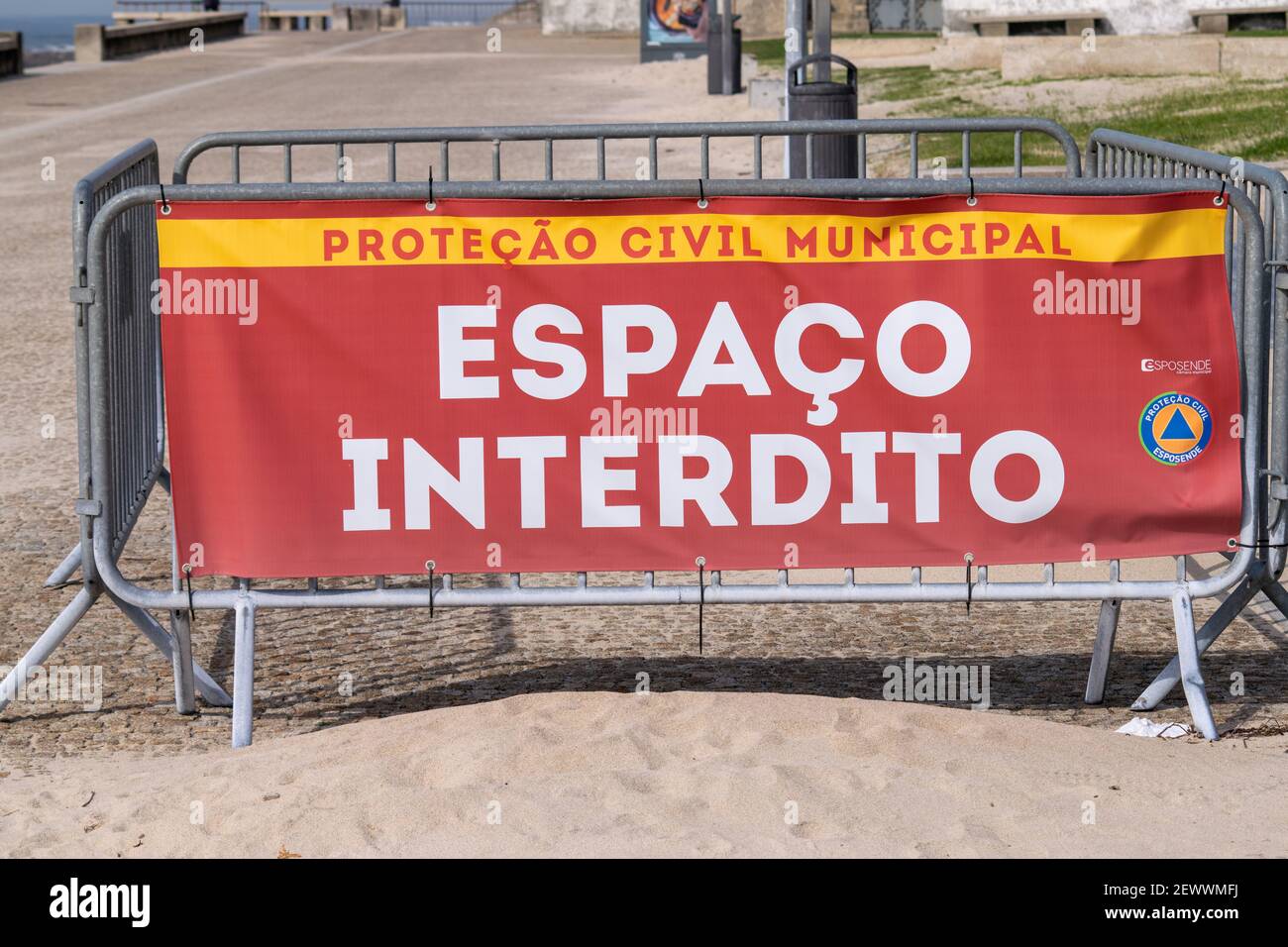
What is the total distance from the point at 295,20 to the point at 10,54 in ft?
120

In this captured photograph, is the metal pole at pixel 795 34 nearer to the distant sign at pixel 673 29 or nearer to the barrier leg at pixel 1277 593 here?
the barrier leg at pixel 1277 593

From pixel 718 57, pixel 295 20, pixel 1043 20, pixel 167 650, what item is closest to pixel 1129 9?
pixel 1043 20

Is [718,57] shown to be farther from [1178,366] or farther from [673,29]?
[1178,366]

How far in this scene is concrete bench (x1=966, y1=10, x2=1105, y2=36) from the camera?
99.8 feet

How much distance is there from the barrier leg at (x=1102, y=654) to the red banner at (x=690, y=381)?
1.05 ft

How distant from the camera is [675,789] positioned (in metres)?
4.43

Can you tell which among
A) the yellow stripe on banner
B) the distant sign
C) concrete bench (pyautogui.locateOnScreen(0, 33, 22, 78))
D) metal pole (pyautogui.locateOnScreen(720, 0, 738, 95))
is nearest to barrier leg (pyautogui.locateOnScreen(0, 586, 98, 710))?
the yellow stripe on banner

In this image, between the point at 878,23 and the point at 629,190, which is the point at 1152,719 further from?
the point at 878,23

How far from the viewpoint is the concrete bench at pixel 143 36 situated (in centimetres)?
4728

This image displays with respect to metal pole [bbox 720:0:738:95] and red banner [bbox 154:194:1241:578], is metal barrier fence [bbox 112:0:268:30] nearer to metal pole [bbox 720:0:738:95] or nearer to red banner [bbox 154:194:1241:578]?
metal pole [bbox 720:0:738:95]

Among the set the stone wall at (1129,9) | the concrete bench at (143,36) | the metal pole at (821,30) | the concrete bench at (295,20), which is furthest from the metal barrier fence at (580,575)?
the concrete bench at (295,20)
